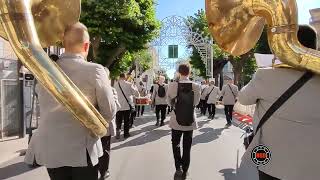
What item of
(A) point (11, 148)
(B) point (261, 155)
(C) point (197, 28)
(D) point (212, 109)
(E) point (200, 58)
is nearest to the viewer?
(B) point (261, 155)

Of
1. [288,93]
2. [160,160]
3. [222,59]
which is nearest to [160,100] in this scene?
[160,160]

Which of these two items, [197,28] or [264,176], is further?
[197,28]

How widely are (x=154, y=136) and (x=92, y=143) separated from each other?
31.6ft

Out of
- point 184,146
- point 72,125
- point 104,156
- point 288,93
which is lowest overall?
point 104,156

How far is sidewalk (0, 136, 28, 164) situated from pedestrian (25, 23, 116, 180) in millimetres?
5962

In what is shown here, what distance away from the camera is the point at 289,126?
10.2ft

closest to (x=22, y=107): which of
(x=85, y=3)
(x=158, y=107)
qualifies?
(x=158, y=107)

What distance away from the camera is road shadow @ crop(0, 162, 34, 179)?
25.7 feet

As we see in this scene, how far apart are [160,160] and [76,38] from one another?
577 cm

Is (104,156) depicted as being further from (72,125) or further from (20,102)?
A: (20,102)

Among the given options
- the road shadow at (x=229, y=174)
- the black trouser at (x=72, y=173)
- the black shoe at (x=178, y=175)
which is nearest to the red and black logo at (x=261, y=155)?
the black trouser at (x=72, y=173)

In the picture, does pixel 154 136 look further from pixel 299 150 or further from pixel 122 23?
pixel 299 150

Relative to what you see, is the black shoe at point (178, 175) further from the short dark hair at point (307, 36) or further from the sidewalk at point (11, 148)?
the short dark hair at point (307, 36)

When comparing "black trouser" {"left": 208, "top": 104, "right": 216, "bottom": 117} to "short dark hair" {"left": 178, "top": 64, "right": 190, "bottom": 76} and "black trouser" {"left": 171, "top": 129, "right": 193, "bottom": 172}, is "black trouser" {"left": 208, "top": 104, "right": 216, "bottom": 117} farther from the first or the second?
"short dark hair" {"left": 178, "top": 64, "right": 190, "bottom": 76}
